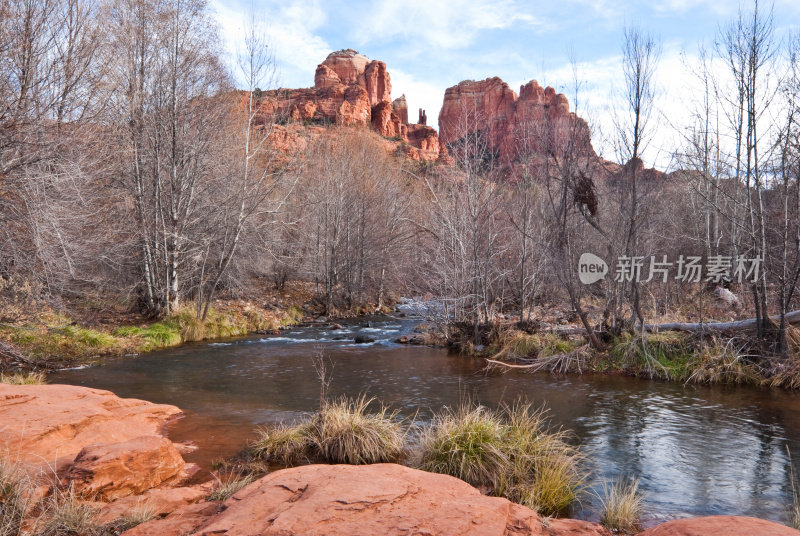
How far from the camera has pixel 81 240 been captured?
13.1 m

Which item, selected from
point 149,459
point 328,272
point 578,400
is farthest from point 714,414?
point 328,272

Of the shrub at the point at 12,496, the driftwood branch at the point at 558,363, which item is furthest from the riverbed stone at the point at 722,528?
the driftwood branch at the point at 558,363

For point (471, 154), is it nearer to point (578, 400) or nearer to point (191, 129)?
point (578, 400)

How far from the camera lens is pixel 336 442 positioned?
5.97 meters

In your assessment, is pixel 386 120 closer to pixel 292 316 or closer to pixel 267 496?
pixel 292 316

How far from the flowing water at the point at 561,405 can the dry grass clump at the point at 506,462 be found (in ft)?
1.28

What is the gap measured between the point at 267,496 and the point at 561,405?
667 centimetres

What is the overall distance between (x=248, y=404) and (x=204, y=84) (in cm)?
1294

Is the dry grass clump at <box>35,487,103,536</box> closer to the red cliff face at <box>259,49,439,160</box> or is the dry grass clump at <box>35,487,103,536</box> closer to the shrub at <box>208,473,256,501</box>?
the shrub at <box>208,473,256,501</box>

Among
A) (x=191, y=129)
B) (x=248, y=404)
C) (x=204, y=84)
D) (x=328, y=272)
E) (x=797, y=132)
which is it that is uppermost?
(x=204, y=84)

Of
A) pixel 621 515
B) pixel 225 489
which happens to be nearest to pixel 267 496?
pixel 225 489

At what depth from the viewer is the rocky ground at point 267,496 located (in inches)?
133

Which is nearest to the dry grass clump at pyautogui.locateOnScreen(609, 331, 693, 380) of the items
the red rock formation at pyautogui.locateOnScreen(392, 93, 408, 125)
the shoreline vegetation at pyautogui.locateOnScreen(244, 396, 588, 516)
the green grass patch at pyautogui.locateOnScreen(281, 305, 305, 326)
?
the shoreline vegetation at pyautogui.locateOnScreen(244, 396, 588, 516)

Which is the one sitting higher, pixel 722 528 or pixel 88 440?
pixel 722 528
